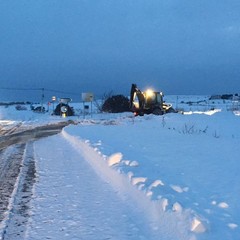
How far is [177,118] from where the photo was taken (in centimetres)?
2523

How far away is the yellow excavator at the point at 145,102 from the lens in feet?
105

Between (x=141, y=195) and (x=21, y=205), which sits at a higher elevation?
(x=141, y=195)

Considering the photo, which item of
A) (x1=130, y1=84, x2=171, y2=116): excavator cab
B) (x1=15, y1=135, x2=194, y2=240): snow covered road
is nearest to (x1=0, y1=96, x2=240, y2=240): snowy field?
(x1=15, y1=135, x2=194, y2=240): snow covered road

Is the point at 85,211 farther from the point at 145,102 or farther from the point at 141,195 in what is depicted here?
the point at 145,102

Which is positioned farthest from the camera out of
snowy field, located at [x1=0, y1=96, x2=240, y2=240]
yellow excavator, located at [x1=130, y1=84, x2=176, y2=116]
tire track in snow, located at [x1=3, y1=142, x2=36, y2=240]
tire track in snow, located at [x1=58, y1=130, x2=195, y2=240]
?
yellow excavator, located at [x1=130, y1=84, x2=176, y2=116]

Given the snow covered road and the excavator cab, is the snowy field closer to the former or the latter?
the snow covered road

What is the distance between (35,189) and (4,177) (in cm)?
178

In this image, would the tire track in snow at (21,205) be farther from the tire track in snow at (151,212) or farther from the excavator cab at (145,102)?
the excavator cab at (145,102)

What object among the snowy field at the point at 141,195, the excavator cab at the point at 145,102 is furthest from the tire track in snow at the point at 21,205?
the excavator cab at the point at 145,102

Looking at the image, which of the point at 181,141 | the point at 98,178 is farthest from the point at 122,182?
the point at 181,141

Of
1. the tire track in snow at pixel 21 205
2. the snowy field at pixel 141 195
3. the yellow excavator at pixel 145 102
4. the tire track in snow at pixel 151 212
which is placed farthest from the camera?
the yellow excavator at pixel 145 102

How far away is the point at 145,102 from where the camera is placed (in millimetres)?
32688

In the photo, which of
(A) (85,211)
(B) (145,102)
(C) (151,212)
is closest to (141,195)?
(C) (151,212)

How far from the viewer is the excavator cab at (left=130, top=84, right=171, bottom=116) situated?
3203 cm
